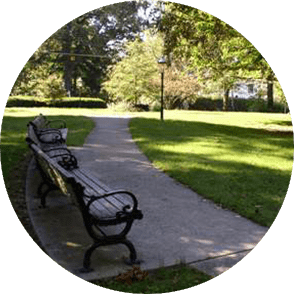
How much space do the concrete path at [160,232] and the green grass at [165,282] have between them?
13 cm

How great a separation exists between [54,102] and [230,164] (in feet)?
102

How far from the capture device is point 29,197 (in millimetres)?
6461

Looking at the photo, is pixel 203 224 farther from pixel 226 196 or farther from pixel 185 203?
pixel 226 196

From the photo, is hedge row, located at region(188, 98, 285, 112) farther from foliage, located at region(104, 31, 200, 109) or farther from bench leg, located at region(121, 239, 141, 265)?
bench leg, located at region(121, 239, 141, 265)

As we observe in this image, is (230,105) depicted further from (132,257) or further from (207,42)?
(132,257)

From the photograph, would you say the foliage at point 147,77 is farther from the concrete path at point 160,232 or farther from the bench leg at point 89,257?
the bench leg at point 89,257

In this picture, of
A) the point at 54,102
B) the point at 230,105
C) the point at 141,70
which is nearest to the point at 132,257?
the point at 141,70

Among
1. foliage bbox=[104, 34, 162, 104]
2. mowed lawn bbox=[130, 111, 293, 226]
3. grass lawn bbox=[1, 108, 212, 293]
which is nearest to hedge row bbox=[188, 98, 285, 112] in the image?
foliage bbox=[104, 34, 162, 104]

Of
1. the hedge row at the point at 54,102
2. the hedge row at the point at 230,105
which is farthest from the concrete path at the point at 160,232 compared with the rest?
the hedge row at the point at 230,105

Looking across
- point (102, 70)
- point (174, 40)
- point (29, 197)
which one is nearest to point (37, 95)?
point (102, 70)

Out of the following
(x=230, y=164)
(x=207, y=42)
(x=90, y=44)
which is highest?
(x=90, y=44)

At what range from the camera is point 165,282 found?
379cm

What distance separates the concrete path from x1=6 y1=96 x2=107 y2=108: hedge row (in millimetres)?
31556

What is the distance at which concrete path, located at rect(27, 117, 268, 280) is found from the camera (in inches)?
167
